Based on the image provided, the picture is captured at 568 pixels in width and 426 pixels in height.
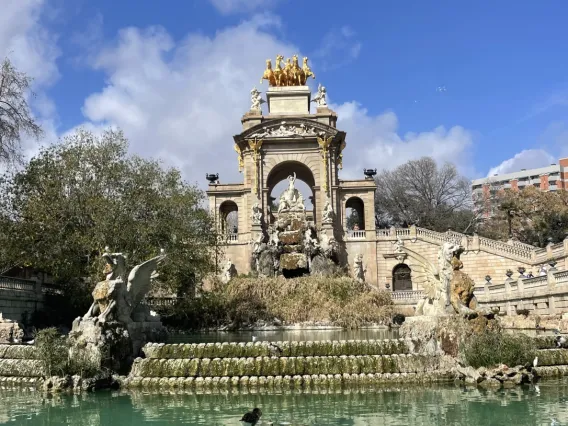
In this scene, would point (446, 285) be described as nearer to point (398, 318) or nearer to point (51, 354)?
point (51, 354)

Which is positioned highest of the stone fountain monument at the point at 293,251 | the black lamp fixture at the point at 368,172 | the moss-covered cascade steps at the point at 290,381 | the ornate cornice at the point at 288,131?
the ornate cornice at the point at 288,131

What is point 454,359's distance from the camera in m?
13.2

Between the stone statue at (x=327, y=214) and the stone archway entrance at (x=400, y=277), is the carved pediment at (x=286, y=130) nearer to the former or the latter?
the stone statue at (x=327, y=214)

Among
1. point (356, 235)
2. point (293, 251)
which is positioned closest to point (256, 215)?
point (293, 251)

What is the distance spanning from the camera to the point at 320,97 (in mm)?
47625

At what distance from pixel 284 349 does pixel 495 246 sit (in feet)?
94.4

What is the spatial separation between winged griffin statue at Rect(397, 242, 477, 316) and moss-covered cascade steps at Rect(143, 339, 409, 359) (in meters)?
1.34

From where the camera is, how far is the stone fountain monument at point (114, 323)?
13.4 m

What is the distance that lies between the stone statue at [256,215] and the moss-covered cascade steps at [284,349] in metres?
29.0

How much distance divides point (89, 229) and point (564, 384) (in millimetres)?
18311

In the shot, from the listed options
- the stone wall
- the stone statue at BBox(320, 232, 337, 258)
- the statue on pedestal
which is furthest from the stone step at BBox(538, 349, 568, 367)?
the stone statue at BBox(320, 232, 337, 258)

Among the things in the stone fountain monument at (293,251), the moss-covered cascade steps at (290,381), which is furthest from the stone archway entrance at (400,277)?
the moss-covered cascade steps at (290,381)

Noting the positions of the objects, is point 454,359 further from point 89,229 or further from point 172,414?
point 89,229

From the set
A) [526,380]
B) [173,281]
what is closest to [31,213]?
[173,281]
